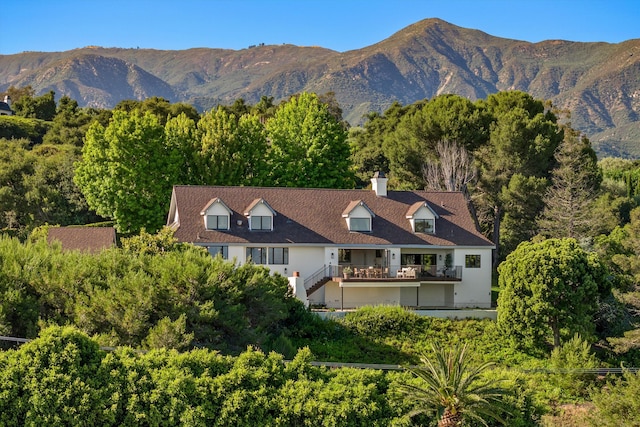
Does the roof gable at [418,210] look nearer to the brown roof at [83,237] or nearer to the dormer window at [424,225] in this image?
the dormer window at [424,225]

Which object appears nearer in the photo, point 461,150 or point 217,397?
point 217,397

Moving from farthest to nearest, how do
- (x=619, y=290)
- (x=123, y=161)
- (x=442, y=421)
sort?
(x=123, y=161) < (x=619, y=290) < (x=442, y=421)

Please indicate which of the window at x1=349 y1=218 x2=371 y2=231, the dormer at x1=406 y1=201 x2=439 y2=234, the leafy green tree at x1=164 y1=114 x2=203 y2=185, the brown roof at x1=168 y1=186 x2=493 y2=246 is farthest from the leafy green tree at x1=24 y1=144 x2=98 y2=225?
the dormer at x1=406 y1=201 x2=439 y2=234

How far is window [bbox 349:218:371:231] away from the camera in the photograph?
1897 inches

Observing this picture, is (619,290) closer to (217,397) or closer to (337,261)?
(337,261)

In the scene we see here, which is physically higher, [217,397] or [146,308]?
[146,308]

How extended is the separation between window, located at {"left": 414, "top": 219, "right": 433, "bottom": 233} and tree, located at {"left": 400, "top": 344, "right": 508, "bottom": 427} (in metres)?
20.4

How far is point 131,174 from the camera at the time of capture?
173 ft

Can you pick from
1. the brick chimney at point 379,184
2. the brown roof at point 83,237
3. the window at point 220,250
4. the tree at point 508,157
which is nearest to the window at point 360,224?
the brick chimney at point 379,184

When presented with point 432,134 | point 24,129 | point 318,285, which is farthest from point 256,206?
point 24,129

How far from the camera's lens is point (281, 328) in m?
39.4

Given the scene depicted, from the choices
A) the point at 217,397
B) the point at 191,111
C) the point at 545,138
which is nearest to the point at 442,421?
the point at 217,397

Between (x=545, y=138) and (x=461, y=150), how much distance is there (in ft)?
19.2

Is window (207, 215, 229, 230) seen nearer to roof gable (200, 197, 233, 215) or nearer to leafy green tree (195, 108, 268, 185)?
roof gable (200, 197, 233, 215)
